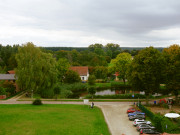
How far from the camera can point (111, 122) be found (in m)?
27.3

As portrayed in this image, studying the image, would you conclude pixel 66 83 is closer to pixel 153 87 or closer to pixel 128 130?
pixel 153 87

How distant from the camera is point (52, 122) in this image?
1038 inches

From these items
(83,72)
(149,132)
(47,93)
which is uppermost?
(83,72)

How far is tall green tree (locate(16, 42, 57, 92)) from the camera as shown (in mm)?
44469

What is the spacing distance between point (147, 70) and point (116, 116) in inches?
431

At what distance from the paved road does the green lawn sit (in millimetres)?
1116

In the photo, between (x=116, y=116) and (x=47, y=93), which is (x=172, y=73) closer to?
(x=116, y=116)

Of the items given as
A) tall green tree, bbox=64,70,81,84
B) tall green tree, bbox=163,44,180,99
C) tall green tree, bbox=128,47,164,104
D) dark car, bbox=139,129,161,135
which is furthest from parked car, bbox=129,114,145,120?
tall green tree, bbox=64,70,81,84

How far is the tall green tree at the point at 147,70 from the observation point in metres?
35.4

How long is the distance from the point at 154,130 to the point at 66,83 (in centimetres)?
4358

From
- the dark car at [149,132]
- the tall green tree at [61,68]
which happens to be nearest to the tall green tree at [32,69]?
the tall green tree at [61,68]

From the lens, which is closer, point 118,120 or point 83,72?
point 118,120

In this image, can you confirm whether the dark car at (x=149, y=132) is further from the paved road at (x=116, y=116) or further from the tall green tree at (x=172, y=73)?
the tall green tree at (x=172, y=73)

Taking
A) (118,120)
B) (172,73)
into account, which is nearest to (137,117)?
(118,120)
